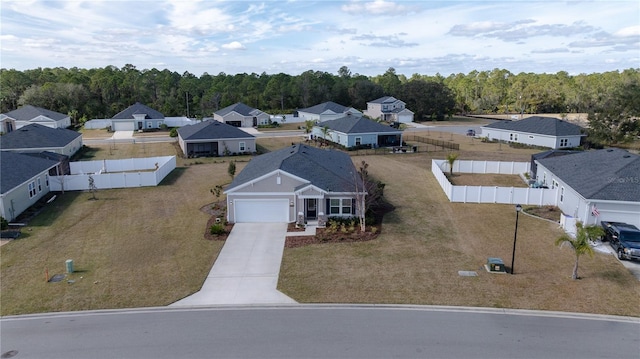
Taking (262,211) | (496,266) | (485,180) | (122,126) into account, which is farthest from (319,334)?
(122,126)

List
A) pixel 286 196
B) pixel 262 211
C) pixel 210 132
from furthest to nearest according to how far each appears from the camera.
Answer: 1. pixel 210 132
2. pixel 262 211
3. pixel 286 196

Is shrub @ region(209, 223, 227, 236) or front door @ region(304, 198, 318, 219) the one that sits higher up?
front door @ region(304, 198, 318, 219)

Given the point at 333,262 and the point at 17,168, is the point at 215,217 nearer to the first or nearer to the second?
the point at 333,262

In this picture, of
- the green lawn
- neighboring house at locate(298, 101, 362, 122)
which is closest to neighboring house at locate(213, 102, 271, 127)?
neighboring house at locate(298, 101, 362, 122)

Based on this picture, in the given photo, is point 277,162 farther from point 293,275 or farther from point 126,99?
point 126,99

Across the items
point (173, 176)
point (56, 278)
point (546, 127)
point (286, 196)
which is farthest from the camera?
point (546, 127)

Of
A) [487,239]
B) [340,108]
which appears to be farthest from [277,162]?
[340,108]

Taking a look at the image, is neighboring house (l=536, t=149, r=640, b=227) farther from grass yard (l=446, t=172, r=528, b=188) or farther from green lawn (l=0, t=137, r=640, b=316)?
grass yard (l=446, t=172, r=528, b=188)
